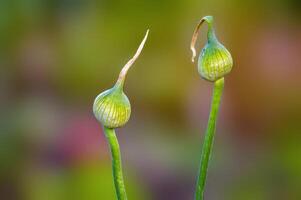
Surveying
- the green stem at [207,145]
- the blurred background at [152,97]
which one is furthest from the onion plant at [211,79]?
the blurred background at [152,97]

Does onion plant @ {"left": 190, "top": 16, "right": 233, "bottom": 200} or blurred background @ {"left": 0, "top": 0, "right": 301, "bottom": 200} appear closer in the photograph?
onion plant @ {"left": 190, "top": 16, "right": 233, "bottom": 200}

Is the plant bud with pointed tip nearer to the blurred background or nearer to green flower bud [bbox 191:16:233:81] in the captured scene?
green flower bud [bbox 191:16:233:81]

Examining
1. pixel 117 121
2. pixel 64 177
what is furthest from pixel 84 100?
pixel 117 121

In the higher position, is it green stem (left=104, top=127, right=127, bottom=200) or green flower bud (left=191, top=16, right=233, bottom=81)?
green flower bud (left=191, top=16, right=233, bottom=81)

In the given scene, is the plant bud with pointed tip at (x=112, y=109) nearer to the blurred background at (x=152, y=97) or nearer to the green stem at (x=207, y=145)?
the green stem at (x=207, y=145)

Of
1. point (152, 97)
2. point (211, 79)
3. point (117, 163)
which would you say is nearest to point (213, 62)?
point (211, 79)

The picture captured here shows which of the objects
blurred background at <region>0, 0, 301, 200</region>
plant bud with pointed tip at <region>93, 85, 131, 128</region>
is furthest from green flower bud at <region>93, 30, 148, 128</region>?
blurred background at <region>0, 0, 301, 200</region>
